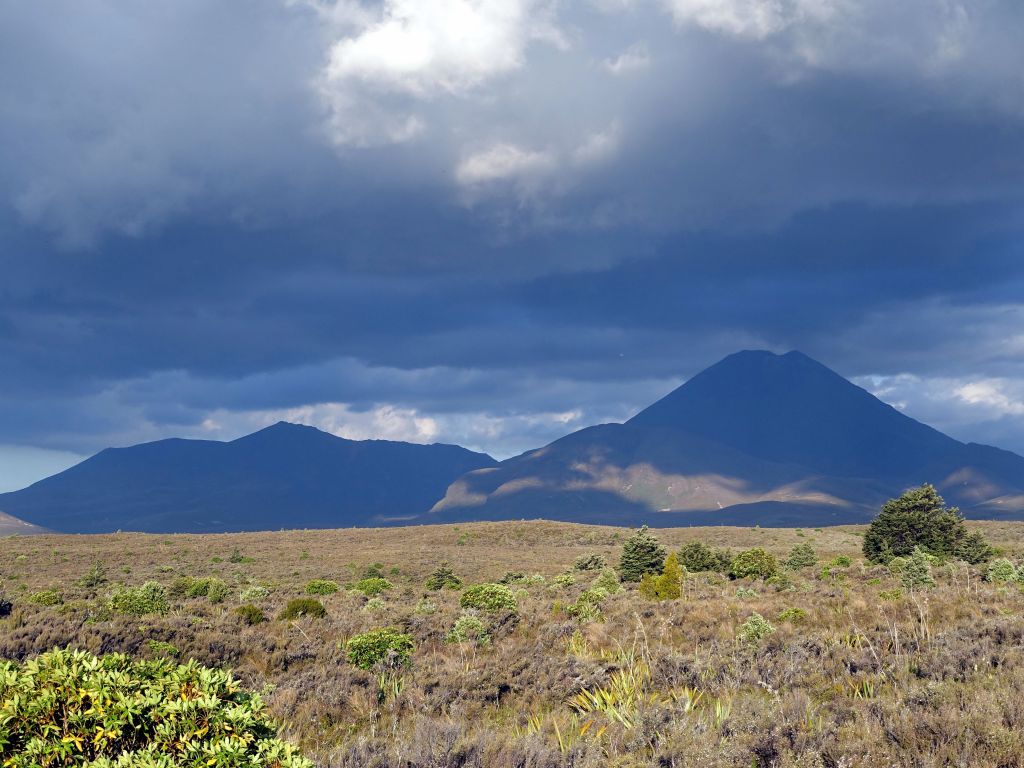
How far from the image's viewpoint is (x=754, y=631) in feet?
46.0

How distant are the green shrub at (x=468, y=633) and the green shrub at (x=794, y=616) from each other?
7251 millimetres

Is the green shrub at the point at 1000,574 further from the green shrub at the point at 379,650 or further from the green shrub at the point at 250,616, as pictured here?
the green shrub at the point at 250,616

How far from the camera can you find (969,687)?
28.3 ft

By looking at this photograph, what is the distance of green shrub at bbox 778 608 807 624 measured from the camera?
15938 millimetres

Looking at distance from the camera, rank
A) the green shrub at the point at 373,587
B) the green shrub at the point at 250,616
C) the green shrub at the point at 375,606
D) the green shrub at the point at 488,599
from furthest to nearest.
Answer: the green shrub at the point at 373,587 < the green shrub at the point at 375,606 < the green shrub at the point at 488,599 < the green shrub at the point at 250,616

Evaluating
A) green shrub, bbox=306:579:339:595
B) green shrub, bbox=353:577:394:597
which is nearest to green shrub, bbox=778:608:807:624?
green shrub, bbox=353:577:394:597

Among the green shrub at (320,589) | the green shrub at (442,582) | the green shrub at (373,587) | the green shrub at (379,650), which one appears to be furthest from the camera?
the green shrub at (442,582)

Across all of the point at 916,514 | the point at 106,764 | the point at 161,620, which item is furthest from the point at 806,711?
the point at 916,514

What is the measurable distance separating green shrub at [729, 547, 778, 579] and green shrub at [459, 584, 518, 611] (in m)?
18.4

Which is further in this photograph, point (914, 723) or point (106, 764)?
point (914, 723)

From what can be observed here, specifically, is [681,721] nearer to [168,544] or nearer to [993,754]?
[993,754]

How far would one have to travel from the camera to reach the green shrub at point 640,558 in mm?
36853

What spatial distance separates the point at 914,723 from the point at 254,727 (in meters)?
6.83

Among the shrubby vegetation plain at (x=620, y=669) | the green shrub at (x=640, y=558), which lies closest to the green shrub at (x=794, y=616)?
the shrubby vegetation plain at (x=620, y=669)
